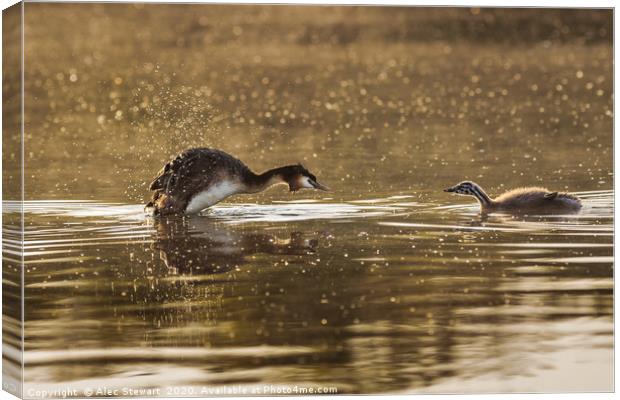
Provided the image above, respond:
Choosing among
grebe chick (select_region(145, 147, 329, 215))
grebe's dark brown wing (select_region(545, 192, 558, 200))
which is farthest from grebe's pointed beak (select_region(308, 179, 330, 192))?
grebe's dark brown wing (select_region(545, 192, 558, 200))

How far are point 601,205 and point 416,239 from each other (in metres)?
1.65

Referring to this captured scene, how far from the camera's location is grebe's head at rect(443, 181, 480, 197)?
551 inches

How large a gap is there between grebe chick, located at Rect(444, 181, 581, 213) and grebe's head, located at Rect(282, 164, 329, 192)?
114 cm

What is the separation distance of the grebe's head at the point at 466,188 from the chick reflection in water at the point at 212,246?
1974 millimetres

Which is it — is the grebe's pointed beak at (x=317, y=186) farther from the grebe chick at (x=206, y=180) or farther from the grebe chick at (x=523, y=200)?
the grebe chick at (x=523, y=200)

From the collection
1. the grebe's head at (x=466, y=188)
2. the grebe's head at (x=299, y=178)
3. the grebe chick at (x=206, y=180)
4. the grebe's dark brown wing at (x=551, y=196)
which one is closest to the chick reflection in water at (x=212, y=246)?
the grebe chick at (x=206, y=180)

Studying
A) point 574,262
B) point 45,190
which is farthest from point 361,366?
point 45,190

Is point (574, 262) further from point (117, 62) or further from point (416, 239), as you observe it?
point (117, 62)

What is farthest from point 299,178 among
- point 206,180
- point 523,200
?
point 523,200

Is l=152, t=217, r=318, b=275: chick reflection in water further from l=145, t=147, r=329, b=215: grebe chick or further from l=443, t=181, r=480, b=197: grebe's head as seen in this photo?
l=443, t=181, r=480, b=197: grebe's head

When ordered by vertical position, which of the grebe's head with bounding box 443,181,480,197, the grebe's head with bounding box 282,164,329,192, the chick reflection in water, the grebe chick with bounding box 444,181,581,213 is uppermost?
the grebe's head with bounding box 282,164,329,192

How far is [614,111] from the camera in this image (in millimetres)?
11867

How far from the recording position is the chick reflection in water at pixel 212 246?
11.6 m

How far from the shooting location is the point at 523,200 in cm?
1385
